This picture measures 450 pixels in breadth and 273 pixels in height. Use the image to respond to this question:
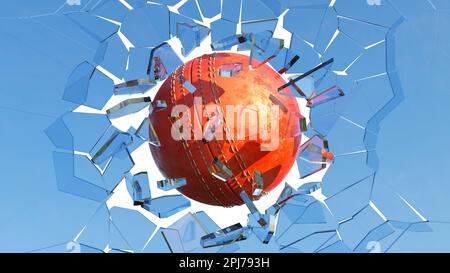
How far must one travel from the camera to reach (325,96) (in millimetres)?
4969

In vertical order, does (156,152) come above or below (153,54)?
below

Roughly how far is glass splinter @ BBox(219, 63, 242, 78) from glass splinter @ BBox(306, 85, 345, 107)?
908 millimetres

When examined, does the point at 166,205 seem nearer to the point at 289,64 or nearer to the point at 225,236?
Answer: the point at 225,236

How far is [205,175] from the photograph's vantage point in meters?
4.50

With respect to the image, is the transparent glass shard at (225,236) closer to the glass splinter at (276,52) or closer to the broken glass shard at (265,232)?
the broken glass shard at (265,232)

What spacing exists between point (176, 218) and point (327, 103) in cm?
204

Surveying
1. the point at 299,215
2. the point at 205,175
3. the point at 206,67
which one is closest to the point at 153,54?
the point at 206,67

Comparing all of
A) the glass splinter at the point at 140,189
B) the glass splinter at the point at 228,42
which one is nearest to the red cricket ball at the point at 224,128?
the glass splinter at the point at 228,42

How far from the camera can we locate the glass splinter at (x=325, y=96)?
4.96 metres

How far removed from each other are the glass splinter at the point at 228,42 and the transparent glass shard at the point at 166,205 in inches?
63.1

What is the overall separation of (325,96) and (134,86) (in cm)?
202

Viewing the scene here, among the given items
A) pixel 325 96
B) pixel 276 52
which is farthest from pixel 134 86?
pixel 325 96

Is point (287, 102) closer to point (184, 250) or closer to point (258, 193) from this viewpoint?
point (258, 193)

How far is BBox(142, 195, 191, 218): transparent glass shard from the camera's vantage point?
4840 mm
